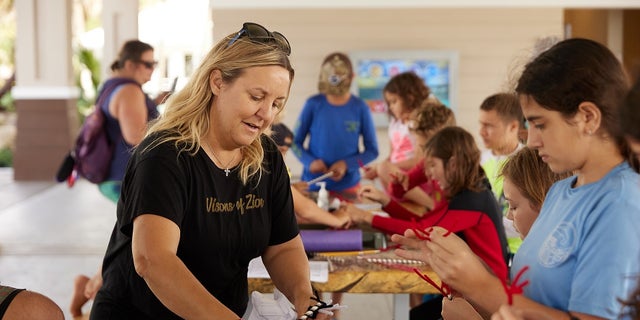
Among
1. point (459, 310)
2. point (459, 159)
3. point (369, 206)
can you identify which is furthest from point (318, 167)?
point (459, 310)

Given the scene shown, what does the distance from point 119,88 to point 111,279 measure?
9.30 feet

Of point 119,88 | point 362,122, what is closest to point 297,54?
point 362,122

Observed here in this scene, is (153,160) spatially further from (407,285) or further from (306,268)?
(407,285)

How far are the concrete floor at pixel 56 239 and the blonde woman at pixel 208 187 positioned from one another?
277 cm

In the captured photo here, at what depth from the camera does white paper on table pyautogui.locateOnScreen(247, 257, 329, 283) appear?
2785 mm

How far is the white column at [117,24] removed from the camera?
432 inches

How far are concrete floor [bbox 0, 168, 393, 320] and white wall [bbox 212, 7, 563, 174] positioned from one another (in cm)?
250

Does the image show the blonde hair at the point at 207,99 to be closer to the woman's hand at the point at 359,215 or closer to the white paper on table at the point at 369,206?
the woman's hand at the point at 359,215

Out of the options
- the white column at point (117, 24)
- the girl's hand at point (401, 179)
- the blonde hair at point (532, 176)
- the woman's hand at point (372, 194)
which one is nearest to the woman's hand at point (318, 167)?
the girl's hand at point (401, 179)

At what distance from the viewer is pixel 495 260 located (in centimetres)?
302

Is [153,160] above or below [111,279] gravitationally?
above

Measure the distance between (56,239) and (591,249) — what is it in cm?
640

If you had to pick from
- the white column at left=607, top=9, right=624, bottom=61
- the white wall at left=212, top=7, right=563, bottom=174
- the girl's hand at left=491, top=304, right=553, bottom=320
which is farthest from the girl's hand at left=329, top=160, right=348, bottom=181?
the white column at left=607, top=9, right=624, bottom=61

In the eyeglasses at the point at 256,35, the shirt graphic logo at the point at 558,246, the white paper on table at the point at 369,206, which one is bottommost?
the white paper on table at the point at 369,206
